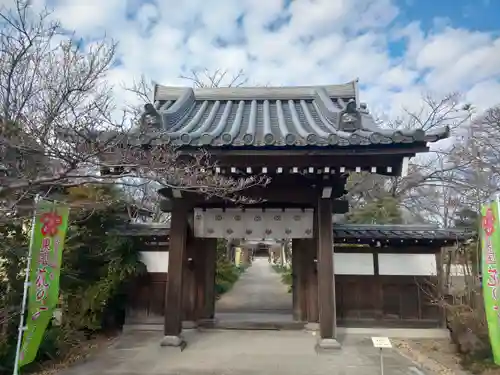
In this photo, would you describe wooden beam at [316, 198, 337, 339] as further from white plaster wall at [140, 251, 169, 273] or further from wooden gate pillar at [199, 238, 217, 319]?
white plaster wall at [140, 251, 169, 273]

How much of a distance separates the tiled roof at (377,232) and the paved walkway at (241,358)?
7.45 ft

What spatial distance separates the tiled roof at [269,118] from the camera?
577cm

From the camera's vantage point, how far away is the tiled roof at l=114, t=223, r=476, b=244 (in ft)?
28.7

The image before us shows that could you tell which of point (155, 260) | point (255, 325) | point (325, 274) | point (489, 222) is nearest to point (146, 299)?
point (155, 260)

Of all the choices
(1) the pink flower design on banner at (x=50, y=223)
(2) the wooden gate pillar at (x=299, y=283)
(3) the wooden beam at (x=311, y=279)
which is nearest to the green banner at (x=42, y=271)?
(1) the pink flower design on banner at (x=50, y=223)

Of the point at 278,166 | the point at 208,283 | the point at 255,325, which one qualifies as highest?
the point at 278,166

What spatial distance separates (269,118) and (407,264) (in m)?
4.90

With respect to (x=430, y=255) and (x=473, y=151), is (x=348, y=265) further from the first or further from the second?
(x=473, y=151)

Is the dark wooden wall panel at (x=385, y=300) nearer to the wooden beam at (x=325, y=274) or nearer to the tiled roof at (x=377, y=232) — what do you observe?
the tiled roof at (x=377, y=232)

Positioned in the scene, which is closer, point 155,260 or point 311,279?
point 155,260

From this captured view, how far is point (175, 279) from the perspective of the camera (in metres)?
7.04

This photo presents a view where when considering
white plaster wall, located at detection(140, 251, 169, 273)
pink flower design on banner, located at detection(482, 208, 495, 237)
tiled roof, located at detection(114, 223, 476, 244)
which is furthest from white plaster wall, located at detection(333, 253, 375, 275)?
white plaster wall, located at detection(140, 251, 169, 273)

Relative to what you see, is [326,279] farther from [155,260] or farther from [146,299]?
[146,299]

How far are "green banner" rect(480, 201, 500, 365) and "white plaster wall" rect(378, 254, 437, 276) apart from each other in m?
3.74
